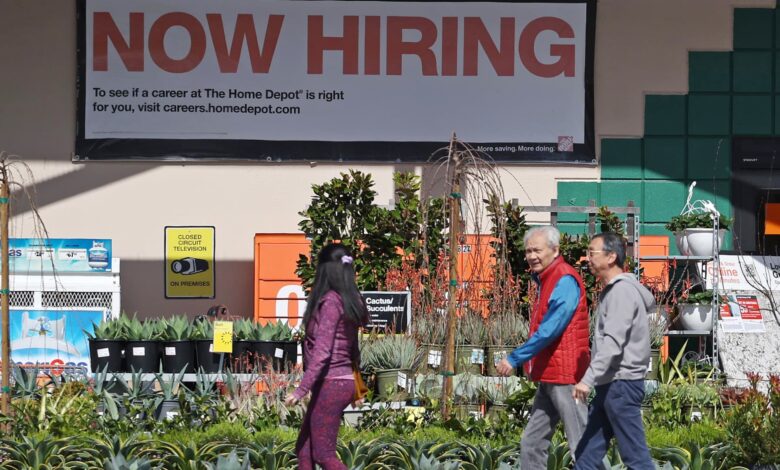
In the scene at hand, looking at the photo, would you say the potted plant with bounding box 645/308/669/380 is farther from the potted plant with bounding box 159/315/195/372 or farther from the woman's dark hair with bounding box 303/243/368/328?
the woman's dark hair with bounding box 303/243/368/328

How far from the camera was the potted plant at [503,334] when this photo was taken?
872 centimetres

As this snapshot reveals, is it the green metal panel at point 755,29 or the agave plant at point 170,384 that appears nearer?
the agave plant at point 170,384

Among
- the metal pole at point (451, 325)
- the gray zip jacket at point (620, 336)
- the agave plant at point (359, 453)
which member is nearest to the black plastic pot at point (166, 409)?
the agave plant at point (359, 453)

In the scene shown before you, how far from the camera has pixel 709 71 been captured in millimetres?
12594

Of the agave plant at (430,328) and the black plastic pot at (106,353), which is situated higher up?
the agave plant at (430,328)

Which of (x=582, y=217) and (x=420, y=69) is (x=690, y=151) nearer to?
(x=582, y=217)

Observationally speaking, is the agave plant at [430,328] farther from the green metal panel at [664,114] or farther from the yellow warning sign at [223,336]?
the green metal panel at [664,114]

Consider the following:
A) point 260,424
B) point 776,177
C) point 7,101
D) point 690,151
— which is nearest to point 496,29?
point 690,151

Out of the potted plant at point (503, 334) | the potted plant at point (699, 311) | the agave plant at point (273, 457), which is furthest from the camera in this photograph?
the potted plant at point (699, 311)

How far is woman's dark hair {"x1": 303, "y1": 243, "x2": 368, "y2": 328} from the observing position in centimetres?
560

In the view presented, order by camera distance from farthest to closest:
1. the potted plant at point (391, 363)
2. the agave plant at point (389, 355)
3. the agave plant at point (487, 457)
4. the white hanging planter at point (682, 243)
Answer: the white hanging planter at point (682, 243) → the agave plant at point (389, 355) → the potted plant at point (391, 363) → the agave plant at point (487, 457)

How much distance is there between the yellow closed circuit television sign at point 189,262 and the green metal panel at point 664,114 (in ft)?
15.9

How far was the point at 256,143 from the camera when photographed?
484 inches

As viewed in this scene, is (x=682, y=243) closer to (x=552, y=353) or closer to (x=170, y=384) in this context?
(x=170, y=384)
